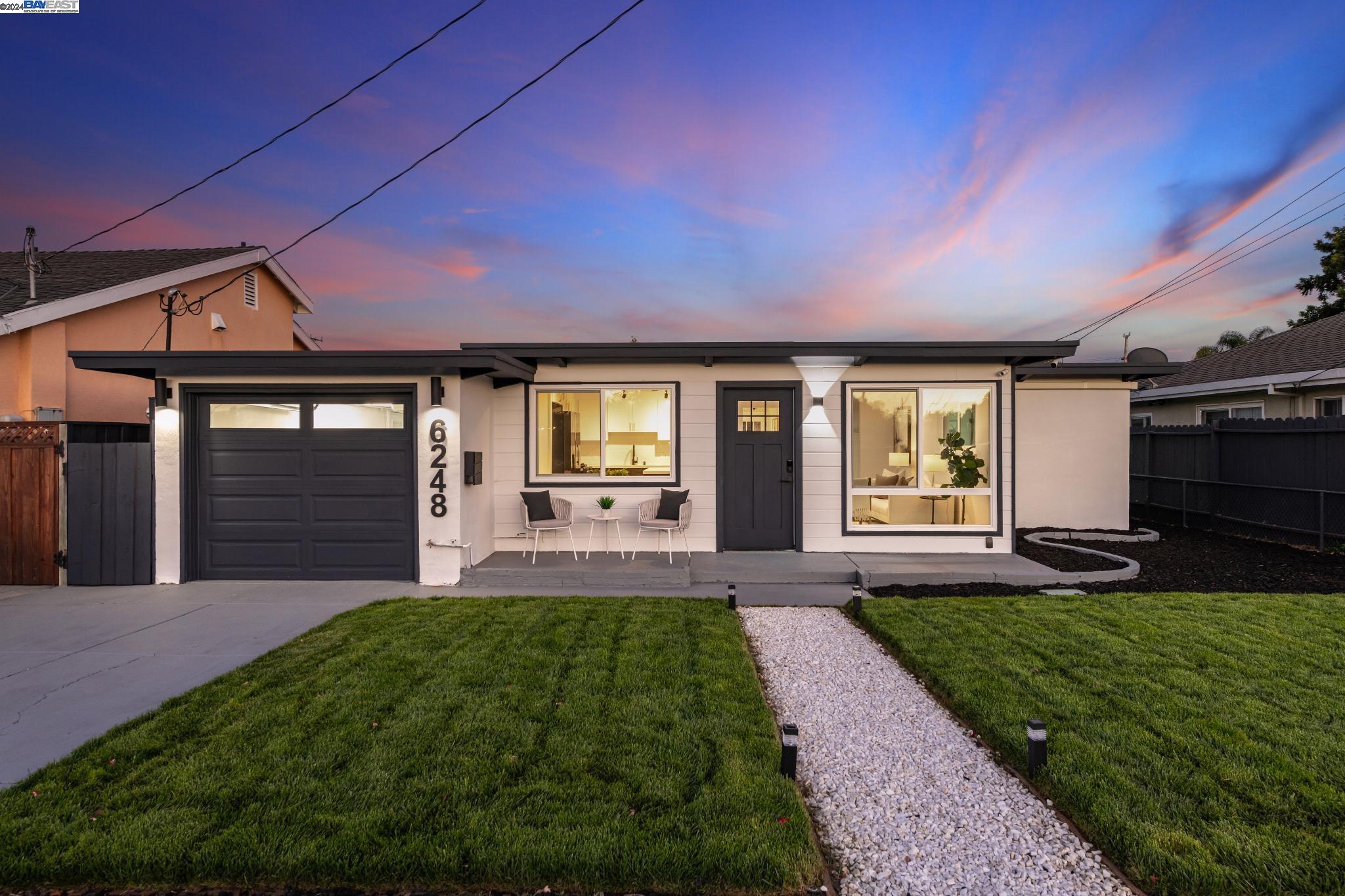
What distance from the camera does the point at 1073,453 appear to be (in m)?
9.70

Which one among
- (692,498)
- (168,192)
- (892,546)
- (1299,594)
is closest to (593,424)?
(692,498)

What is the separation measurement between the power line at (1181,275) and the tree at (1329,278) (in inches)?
285

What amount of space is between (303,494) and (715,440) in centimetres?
484

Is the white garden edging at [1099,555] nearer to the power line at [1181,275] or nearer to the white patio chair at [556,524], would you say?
the power line at [1181,275]

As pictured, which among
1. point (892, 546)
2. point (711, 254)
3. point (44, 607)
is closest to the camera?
point (44, 607)

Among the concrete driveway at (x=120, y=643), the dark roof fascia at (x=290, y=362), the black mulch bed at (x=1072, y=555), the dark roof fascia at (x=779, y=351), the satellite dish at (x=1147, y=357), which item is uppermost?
the satellite dish at (x=1147, y=357)

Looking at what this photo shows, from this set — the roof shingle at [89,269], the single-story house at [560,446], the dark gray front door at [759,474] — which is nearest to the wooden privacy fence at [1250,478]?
the single-story house at [560,446]

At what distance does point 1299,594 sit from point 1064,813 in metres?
5.66

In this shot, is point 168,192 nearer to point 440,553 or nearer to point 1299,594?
point 440,553

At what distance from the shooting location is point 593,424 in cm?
784

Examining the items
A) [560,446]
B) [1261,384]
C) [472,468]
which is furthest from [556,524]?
[1261,384]

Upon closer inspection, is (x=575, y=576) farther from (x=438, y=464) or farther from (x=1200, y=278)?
(x=1200, y=278)

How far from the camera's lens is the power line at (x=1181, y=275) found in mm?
11725

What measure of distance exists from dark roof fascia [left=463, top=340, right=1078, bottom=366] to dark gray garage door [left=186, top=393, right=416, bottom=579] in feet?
5.37
